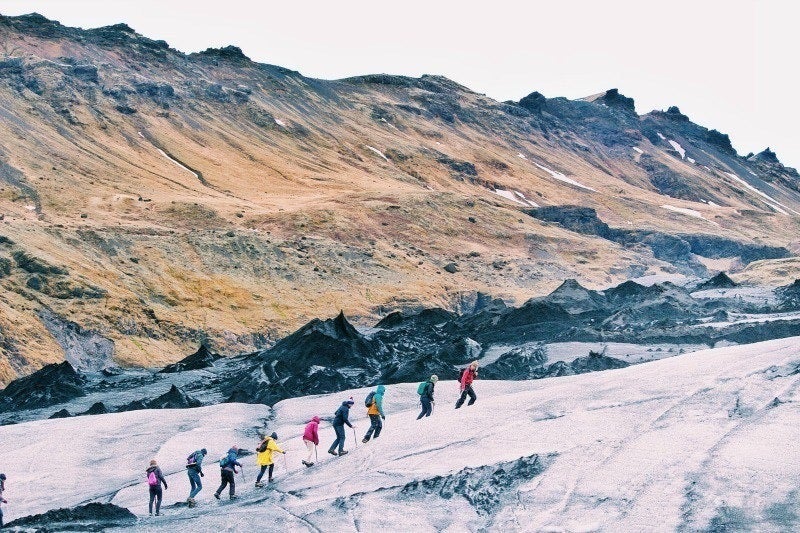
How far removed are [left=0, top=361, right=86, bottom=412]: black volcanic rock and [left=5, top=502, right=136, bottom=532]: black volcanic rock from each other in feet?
75.9

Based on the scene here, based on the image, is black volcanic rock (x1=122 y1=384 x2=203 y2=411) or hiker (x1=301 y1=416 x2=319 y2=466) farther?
black volcanic rock (x1=122 y1=384 x2=203 y2=411)

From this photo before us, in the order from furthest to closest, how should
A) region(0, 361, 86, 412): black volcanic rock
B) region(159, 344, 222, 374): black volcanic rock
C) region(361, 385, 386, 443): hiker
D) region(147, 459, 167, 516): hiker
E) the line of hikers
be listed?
region(159, 344, 222, 374): black volcanic rock → region(0, 361, 86, 412): black volcanic rock → region(361, 385, 386, 443): hiker → the line of hikers → region(147, 459, 167, 516): hiker

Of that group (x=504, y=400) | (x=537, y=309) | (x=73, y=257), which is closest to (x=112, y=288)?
A: (x=73, y=257)

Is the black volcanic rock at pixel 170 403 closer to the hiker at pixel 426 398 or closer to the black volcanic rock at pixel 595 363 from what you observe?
the black volcanic rock at pixel 595 363

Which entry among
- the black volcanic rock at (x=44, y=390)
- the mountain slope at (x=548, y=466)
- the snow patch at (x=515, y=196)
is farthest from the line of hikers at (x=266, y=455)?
the snow patch at (x=515, y=196)

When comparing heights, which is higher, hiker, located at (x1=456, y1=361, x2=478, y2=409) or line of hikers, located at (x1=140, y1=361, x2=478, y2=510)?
hiker, located at (x1=456, y1=361, x2=478, y2=409)

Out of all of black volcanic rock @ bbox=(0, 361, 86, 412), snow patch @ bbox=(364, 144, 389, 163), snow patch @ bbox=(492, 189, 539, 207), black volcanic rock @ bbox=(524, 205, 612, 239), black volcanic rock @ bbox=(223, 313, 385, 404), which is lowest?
black volcanic rock @ bbox=(0, 361, 86, 412)

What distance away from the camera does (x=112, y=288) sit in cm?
6925

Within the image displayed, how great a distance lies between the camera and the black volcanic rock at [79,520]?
1955 cm

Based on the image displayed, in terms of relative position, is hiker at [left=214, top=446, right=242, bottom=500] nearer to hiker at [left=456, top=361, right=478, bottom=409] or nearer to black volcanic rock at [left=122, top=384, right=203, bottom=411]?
hiker at [left=456, top=361, right=478, bottom=409]

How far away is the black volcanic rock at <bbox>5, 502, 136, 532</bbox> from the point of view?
19555mm

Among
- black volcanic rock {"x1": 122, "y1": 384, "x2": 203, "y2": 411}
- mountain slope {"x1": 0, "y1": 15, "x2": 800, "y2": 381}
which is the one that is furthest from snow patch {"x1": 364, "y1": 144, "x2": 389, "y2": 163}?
black volcanic rock {"x1": 122, "y1": 384, "x2": 203, "y2": 411}

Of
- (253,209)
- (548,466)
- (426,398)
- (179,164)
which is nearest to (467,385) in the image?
(426,398)

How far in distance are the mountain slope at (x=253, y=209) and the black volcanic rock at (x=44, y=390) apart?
9701mm
